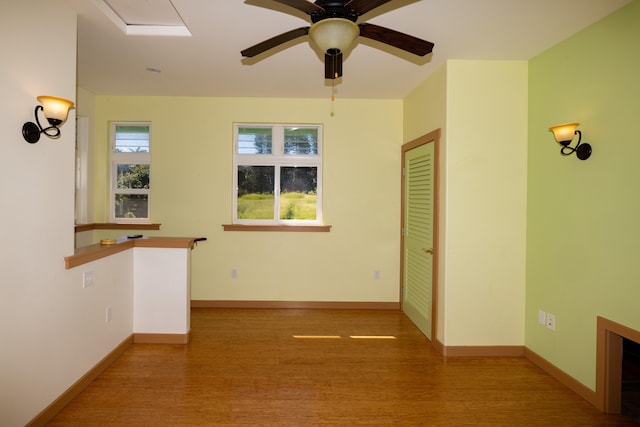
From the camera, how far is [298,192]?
4520 mm

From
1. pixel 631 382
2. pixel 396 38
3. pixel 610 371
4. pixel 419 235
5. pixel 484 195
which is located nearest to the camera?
pixel 396 38

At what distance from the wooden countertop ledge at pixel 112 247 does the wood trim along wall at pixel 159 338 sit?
33.6 inches

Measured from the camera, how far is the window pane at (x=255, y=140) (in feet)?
14.8

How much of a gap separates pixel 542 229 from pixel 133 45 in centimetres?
379

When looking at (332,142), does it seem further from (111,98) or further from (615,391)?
(615,391)

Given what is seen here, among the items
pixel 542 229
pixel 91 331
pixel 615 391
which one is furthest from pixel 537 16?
pixel 91 331

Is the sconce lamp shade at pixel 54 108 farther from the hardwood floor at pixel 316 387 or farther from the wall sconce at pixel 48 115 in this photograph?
the hardwood floor at pixel 316 387

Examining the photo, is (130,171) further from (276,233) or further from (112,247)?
(276,233)

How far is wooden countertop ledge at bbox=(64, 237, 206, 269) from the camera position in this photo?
7.77 feet

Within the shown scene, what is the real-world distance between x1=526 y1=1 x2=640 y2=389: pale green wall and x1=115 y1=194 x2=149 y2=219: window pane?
4.37 metres

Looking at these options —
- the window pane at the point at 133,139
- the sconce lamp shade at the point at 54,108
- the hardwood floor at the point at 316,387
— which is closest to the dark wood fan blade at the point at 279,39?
the sconce lamp shade at the point at 54,108

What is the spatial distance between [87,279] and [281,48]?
2357mm

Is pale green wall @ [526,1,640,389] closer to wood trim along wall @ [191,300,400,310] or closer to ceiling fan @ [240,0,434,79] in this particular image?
ceiling fan @ [240,0,434,79]

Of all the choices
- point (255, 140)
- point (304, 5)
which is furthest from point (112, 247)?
point (304, 5)
